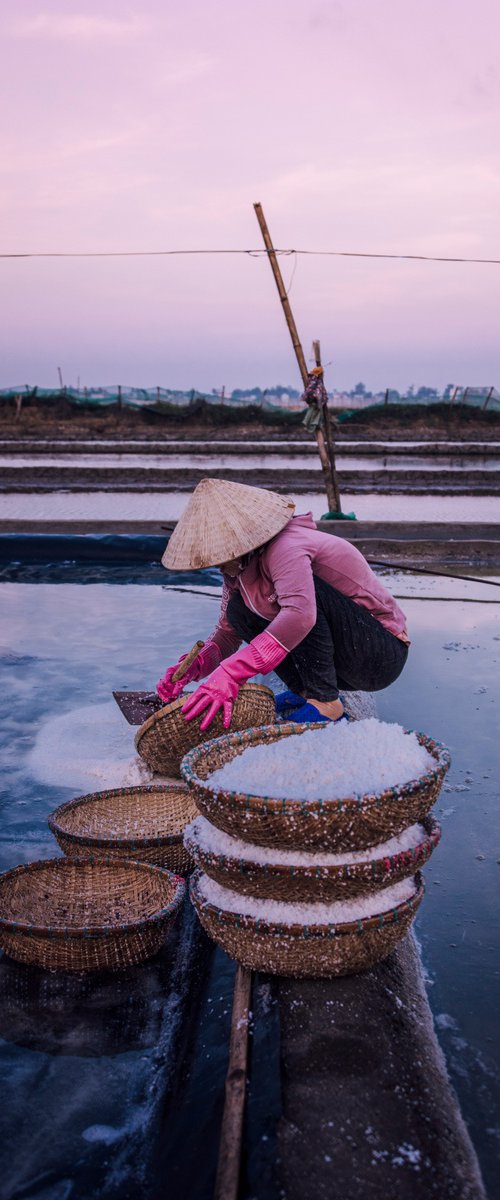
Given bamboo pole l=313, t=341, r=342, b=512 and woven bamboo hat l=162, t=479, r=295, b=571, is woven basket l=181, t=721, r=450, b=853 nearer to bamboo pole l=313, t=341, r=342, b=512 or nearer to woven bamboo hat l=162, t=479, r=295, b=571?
Result: woven bamboo hat l=162, t=479, r=295, b=571

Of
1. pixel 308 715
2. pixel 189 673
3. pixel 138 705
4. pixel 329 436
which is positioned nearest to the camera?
pixel 308 715

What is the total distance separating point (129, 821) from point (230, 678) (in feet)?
1.48

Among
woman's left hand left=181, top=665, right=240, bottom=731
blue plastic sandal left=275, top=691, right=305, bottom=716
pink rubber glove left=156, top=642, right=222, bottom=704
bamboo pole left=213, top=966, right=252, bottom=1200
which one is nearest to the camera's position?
bamboo pole left=213, top=966, right=252, bottom=1200

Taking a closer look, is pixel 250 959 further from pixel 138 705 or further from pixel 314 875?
pixel 138 705

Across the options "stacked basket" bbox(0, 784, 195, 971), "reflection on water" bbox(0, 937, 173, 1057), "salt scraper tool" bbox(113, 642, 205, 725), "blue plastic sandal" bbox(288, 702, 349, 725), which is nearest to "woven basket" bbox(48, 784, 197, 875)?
"stacked basket" bbox(0, 784, 195, 971)

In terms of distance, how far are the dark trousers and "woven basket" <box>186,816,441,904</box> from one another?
1040 mm

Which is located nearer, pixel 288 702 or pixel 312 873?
pixel 312 873

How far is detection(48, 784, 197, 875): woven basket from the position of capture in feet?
6.16

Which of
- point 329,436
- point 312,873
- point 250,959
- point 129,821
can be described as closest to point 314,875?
point 312,873

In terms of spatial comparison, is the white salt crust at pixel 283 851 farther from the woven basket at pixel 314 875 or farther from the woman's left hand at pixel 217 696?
the woman's left hand at pixel 217 696

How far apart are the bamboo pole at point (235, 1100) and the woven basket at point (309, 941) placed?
0.05m

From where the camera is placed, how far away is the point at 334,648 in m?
2.52

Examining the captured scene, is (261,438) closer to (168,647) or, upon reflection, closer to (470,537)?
(470,537)

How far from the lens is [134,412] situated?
100ft
